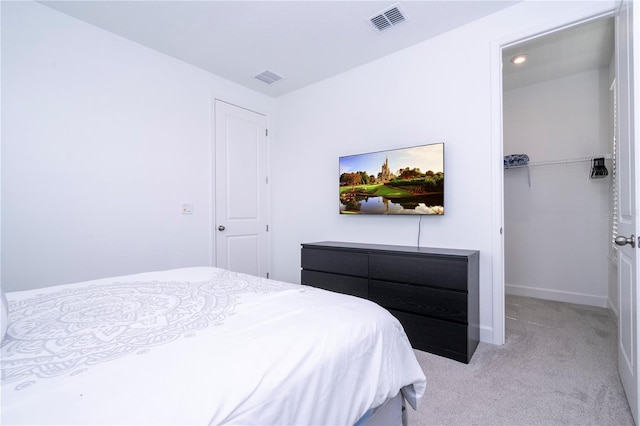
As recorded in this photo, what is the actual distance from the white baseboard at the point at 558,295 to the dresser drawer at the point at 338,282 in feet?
7.87

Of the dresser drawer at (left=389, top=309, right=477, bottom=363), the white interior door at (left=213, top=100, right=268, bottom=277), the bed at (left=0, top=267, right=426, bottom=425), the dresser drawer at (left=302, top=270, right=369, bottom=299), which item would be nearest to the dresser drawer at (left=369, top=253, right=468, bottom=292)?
the dresser drawer at (left=302, top=270, right=369, bottom=299)

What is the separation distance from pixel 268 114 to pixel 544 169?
3.52 metres

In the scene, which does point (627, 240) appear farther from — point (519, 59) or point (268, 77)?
point (268, 77)

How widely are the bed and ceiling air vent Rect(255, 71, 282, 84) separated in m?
2.80

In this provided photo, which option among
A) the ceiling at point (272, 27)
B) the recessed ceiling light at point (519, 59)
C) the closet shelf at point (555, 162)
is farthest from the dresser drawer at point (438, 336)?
the recessed ceiling light at point (519, 59)

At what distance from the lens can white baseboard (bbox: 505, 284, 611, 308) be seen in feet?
10.8

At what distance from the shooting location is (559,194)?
141 inches

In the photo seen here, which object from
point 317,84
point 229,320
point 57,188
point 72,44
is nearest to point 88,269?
point 57,188

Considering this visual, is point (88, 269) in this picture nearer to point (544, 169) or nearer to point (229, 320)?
point (229, 320)

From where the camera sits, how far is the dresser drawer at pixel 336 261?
2705 mm

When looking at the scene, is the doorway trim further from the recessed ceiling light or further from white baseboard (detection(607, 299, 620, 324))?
white baseboard (detection(607, 299, 620, 324))

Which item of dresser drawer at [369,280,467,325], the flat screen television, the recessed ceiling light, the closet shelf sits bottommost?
dresser drawer at [369,280,467,325]

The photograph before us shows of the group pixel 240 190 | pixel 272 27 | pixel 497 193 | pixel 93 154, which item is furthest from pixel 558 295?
pixel 93 154

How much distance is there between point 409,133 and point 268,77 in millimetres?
1767
